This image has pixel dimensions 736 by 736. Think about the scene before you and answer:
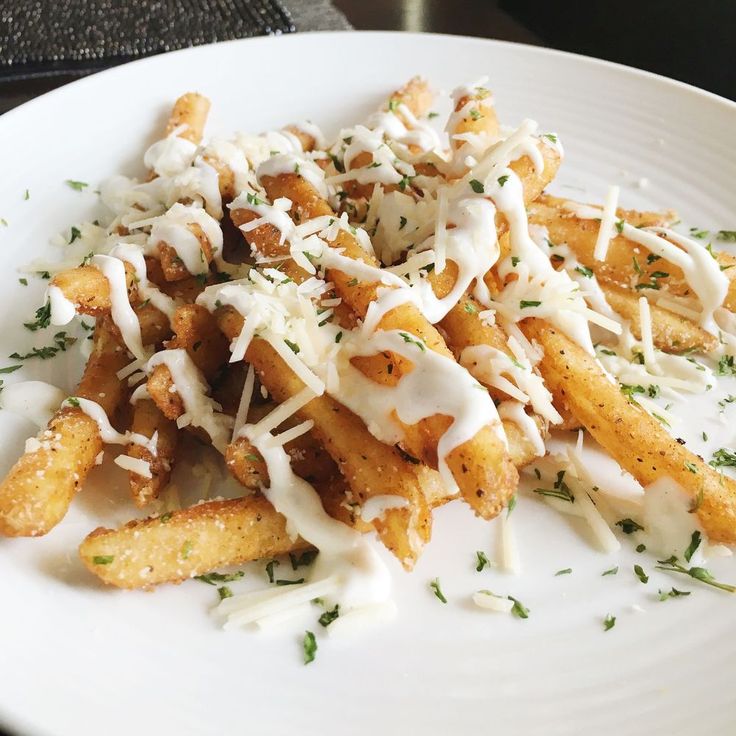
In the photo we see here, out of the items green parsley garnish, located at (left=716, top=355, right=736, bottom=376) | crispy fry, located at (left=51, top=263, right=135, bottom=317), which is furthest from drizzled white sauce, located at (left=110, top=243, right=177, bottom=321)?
green parsley garnish, located at (left=716, top=355, right=736, bottom=376)

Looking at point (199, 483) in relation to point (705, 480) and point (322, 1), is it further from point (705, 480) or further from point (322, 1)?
point (322, 1)

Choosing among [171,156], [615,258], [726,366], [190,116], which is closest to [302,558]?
[615,258]

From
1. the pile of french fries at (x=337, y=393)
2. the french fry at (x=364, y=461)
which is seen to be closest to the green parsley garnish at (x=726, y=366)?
the pile of french fries at (x=337, y=393)

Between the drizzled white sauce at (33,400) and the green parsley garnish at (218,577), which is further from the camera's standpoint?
the drizzled white sauce at (33,400)

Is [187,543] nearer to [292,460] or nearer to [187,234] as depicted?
[292,460]

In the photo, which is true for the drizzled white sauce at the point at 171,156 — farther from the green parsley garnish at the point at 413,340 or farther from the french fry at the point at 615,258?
the green parsley garnish at the point at 413,340
